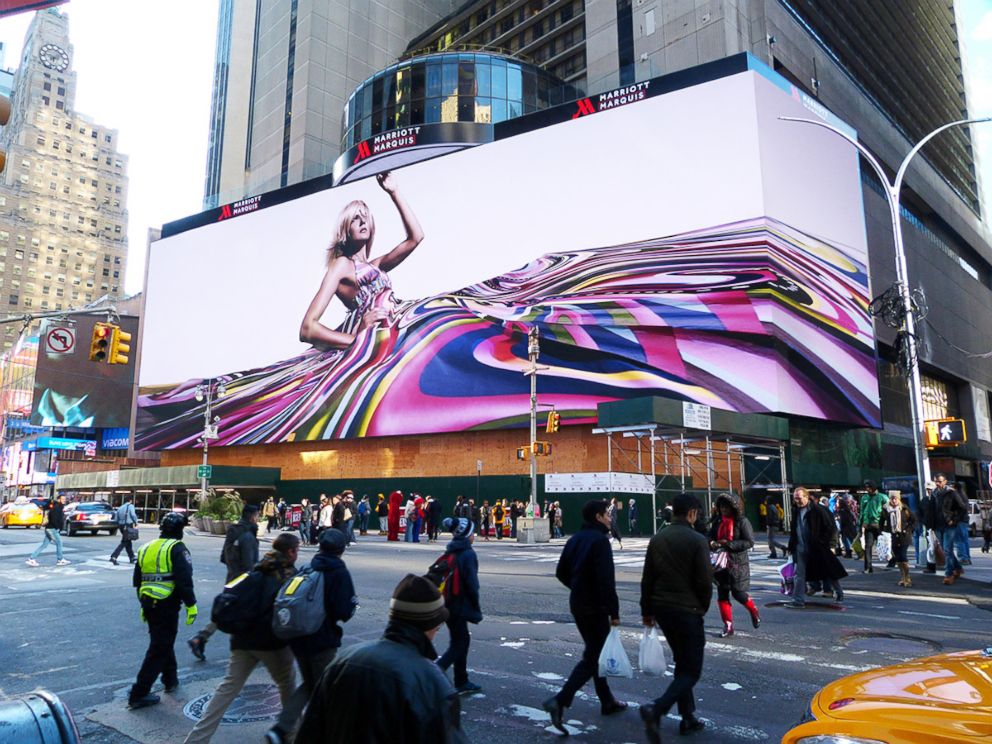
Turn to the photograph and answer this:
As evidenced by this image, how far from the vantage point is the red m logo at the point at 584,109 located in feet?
154

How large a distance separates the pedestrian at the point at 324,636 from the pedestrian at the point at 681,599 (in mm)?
2353

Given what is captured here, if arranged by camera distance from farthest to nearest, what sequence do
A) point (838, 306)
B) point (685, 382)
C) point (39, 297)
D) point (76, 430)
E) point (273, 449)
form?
point (39, 297)
point (76, 430)
point (273, 449)
point (838, 306)
point (685, 382)

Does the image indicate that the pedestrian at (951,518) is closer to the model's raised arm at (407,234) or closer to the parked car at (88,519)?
the parked car at (88,519)

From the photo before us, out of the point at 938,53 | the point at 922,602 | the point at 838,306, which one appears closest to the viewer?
the point at 922,602

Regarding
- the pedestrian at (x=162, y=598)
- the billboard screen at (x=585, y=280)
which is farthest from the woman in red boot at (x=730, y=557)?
the billboard screen at (x=585, y=280)

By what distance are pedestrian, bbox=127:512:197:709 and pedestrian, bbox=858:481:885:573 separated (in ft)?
44.6

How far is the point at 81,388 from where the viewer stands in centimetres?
8356

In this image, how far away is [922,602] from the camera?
12.6 meters

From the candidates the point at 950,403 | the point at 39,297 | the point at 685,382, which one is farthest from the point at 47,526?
the point at 39,297

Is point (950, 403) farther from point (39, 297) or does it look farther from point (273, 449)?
point (39, 297)

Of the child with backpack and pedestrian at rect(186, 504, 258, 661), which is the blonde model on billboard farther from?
the child with backpack

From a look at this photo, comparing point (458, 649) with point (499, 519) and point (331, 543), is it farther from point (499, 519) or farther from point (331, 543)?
point (499, 519)

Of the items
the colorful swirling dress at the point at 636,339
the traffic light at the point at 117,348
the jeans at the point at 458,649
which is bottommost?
the jeans at the point at 458,649

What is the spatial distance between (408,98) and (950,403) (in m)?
55.5
